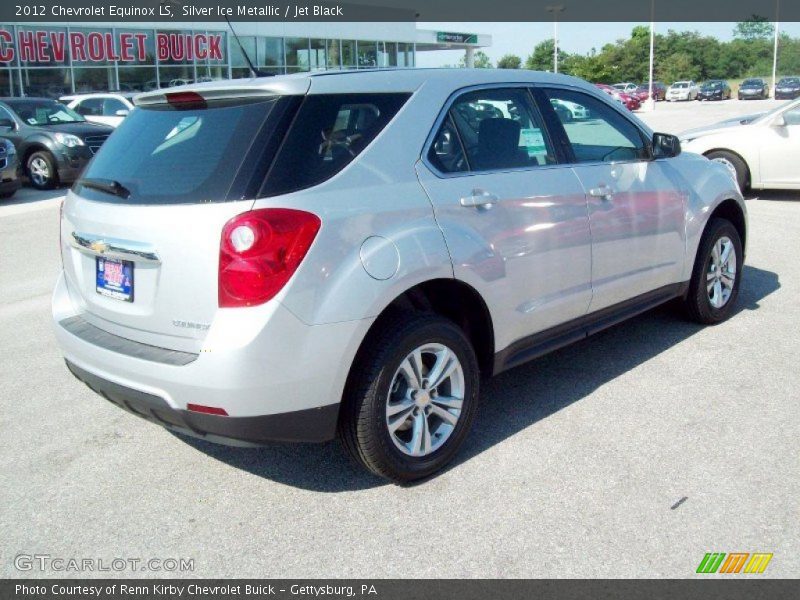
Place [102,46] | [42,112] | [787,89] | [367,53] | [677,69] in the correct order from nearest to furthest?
1. [42,112]
2. [102,46]
3. [367,53]
4. [787,89]
5. [677,69]

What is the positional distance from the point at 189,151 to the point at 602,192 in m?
2.27

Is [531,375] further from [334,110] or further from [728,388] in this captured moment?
[334,110]

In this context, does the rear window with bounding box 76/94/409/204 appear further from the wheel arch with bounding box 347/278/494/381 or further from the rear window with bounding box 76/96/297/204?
the wheel arch with bounding box 347/278/494/381

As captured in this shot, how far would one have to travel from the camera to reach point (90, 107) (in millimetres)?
19891

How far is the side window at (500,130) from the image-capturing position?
3994mm

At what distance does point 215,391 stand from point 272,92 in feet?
4.06

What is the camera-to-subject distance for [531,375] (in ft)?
16.5

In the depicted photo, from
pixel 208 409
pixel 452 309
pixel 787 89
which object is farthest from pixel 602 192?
pixel 787 89

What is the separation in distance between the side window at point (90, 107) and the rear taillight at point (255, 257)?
18.2 m

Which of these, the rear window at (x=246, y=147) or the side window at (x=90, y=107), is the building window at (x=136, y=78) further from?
the rear window at (x=246, y=147)

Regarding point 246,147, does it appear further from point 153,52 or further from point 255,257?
point 153,52

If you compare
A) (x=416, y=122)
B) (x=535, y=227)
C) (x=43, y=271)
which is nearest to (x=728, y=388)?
(x=535, y=227)

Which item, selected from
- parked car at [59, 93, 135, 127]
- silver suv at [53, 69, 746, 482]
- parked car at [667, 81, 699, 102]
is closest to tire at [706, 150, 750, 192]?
silver suv at [53, 69, 746, 482]

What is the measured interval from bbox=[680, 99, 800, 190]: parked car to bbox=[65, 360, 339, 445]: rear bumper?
9755 mm
